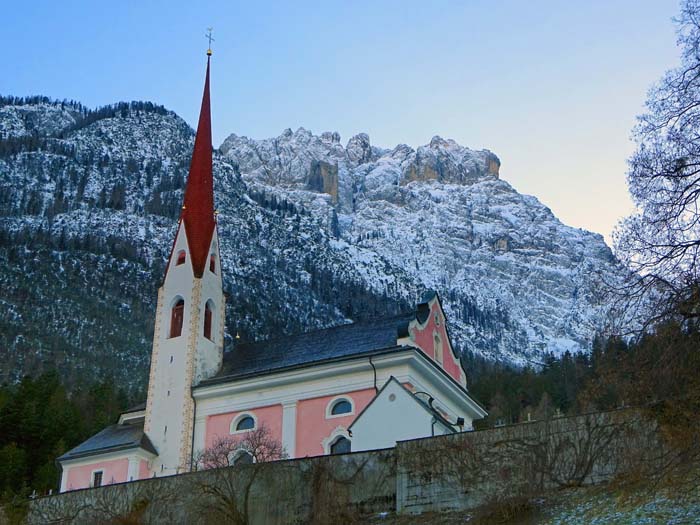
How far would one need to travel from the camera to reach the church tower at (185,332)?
49.4 meters

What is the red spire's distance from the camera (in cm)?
5434

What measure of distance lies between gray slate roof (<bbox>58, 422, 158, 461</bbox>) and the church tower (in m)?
0.51

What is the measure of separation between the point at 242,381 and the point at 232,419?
75.9 inches

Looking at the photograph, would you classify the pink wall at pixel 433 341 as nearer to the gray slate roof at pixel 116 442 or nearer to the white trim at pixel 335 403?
the white trim at pixel 335 403

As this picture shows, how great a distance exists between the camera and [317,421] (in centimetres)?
4559

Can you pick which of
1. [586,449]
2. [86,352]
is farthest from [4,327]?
[586,449]

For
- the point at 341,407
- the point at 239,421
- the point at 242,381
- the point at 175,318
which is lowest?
the point at 341,407

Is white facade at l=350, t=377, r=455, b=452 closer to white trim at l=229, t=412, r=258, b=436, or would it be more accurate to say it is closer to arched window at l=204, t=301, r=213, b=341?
white trim at l=229, t=412, r=258, b=436

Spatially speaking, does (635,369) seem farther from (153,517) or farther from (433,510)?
(153,517)

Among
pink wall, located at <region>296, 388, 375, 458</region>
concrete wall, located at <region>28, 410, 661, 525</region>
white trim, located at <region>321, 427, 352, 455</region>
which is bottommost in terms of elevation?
concrete wall, located at <region>28, 410, 661, 525</region>

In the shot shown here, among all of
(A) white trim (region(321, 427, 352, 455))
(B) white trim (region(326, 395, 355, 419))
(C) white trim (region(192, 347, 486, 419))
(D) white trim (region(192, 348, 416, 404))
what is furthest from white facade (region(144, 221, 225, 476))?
(B) white trim (region(326, 395, 355, 419))

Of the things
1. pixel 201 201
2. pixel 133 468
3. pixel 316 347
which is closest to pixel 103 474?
pixel 133 468

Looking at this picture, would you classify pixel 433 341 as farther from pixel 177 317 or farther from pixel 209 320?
pixel 177 317

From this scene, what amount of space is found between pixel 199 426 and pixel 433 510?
21.7m
